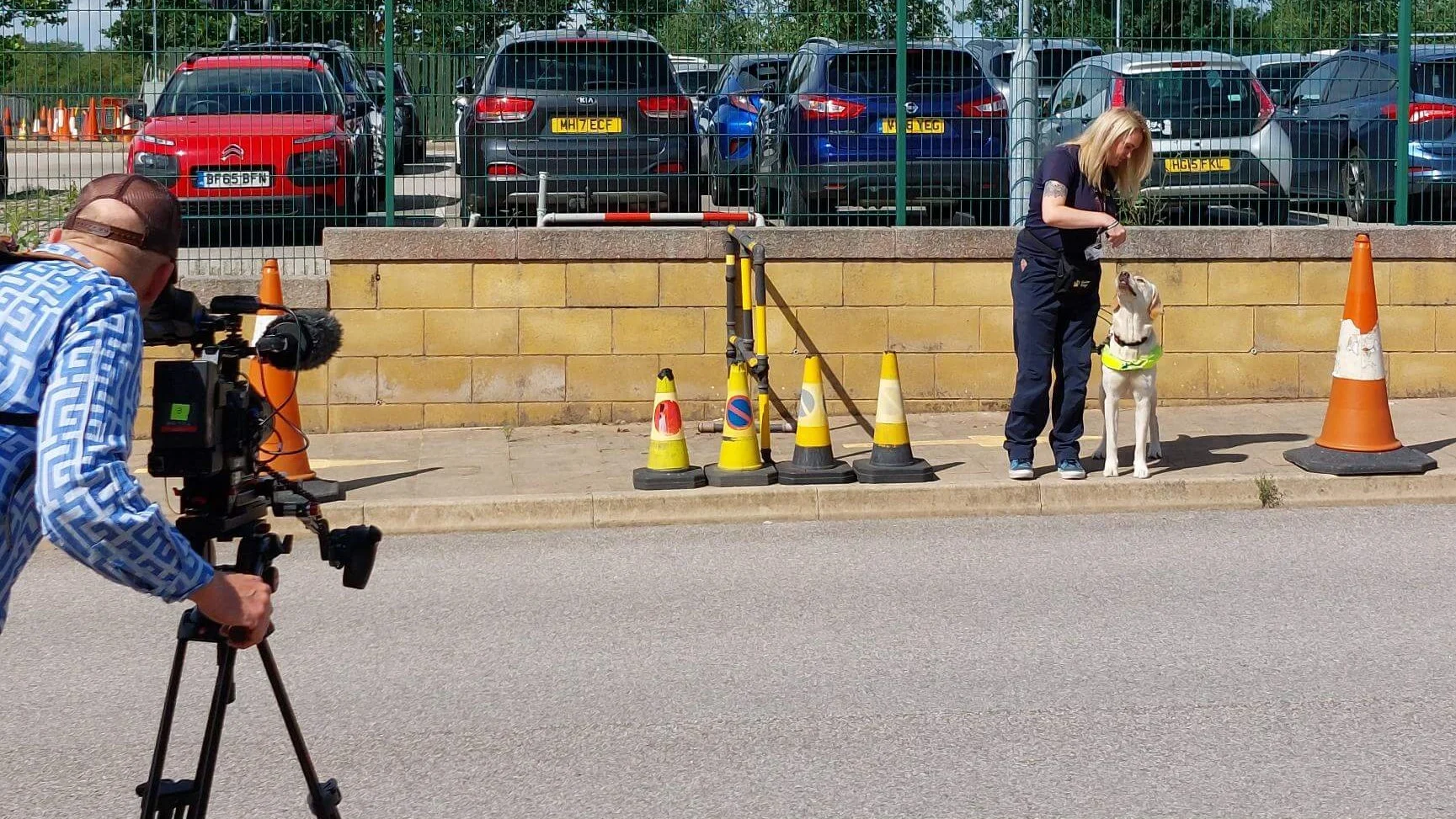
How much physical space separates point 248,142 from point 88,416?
27.5 feet

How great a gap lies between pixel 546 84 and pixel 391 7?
1056mm

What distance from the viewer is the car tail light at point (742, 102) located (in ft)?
35.1

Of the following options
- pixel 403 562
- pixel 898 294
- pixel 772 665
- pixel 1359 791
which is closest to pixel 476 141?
pixel 898 294

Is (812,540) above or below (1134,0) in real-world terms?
below

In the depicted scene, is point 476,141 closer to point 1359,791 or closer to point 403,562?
point 403,562

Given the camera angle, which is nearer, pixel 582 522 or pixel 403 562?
pixel 403 562

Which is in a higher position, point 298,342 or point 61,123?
point 61,123

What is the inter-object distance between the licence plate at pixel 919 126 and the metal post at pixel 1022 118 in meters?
0.45

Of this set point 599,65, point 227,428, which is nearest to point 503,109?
point 599,65

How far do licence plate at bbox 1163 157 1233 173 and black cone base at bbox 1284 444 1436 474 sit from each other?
2610 mm

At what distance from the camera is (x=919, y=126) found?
1088 cm

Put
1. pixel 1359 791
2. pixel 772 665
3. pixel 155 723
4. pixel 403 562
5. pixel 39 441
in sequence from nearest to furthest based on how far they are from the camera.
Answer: pixel 39 441, pixel 1359 791, pixel 155 723, pixel 772 665, pixel 403 562

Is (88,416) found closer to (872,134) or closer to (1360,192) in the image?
(872,134)

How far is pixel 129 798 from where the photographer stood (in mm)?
4719
